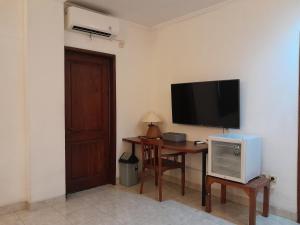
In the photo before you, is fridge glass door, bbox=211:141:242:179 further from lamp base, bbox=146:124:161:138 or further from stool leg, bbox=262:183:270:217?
lamp base, bbox=146:124:161:138

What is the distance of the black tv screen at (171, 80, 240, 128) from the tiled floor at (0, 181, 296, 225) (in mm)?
1082

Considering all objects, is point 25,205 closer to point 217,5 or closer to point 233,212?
point 233,212

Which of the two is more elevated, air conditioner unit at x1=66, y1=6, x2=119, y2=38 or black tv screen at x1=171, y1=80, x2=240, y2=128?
air conditioner unit at x1=66, y1=6, x2=119, y2=38

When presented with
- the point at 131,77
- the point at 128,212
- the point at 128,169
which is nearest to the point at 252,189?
the point at 128,212

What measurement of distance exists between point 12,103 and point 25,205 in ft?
4.12

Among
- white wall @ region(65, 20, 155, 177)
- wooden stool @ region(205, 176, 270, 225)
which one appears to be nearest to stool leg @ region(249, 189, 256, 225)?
Result: wooden stool @ region(205, 176, 270, 225)

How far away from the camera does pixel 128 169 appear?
3.84 meters

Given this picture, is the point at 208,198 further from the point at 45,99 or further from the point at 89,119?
the point at 45,99

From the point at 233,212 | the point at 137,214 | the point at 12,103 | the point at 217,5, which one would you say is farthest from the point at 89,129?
the point at 217,5

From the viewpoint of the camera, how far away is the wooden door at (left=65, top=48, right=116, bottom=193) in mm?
3529

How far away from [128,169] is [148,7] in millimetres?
2430

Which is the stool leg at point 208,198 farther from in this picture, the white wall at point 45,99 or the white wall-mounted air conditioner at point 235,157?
the white wall at point 45,99

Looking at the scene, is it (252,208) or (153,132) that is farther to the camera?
(153,132)

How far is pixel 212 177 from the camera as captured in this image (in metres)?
2.88
